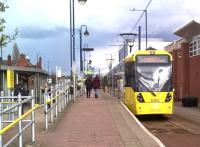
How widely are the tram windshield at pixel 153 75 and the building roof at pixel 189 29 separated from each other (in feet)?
67.6

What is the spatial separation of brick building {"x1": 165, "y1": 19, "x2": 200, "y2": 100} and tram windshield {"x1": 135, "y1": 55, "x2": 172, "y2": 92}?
2060 cm

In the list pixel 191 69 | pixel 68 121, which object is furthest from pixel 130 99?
pixel 191 69

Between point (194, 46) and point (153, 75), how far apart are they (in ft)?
86.3

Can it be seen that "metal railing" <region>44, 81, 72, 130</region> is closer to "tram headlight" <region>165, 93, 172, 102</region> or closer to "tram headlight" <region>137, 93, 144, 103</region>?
"tram headlight" <region>137, 93, 144, 103</region>

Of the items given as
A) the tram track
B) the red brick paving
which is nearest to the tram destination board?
the tram track

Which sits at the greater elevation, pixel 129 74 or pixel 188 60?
pixel 188 60

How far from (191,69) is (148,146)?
4169 cm

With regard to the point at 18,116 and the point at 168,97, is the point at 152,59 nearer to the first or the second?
the point at 168,97

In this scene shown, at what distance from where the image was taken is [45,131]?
18.4m

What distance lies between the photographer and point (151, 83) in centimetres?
2880

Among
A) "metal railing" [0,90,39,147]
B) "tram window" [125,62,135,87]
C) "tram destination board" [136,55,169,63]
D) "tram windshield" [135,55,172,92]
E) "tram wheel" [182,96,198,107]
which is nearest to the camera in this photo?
"metal railing" [0,90,39,147]

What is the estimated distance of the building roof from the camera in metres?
50.5

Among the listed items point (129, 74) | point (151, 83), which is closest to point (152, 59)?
point (151, 83)

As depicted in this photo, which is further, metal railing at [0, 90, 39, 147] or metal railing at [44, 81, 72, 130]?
metal railing at [44, 81, 72, 130]
